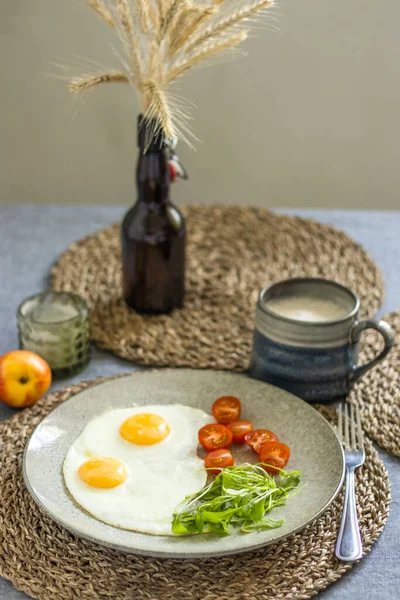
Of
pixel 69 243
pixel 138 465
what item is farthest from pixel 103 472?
pixel 69 243

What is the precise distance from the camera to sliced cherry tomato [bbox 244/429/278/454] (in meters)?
1.31

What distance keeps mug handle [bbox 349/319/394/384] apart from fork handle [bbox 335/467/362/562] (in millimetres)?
278

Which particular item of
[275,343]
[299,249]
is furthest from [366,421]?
[299,249]

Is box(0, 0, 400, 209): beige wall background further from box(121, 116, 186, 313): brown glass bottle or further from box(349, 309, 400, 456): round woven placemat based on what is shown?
box(349, 309, 400, 456): round woven placemat

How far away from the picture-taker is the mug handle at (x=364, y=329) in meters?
1.42

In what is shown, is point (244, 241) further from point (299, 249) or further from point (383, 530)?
point (383, 530)

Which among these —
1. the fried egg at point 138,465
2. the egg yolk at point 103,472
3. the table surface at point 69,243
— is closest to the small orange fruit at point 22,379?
the table surface at point 69,243

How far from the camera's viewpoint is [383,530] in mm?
1189

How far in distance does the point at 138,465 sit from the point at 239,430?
0.19 meters

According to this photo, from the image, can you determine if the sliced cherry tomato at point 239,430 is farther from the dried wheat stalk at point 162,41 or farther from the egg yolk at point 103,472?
the dried wheat stalk at point 162,41

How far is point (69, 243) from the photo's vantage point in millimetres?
2113

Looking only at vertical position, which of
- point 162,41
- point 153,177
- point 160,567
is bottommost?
point 160,567

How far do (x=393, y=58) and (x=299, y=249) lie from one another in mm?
1615

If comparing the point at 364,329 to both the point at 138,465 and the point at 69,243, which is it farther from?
the point at 69,243
